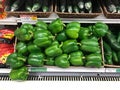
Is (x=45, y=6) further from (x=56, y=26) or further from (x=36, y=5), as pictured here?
(x=56, y=26)

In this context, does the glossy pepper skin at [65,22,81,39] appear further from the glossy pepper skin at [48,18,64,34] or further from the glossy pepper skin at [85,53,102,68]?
the glossy pepper skin at [85,53,102,68]

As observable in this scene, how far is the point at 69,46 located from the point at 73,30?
0.15m

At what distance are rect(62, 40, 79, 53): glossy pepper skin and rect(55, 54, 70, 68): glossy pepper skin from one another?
0.18 feet

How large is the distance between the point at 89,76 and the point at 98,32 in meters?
0.43

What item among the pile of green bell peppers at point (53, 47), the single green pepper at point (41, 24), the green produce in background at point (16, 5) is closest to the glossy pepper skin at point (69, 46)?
the pile of green bell peppers at point (53, 47)

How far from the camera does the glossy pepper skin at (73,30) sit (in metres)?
2.03

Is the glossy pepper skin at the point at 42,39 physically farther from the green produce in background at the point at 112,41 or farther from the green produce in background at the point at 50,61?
the green produce in background at the point at 112,41

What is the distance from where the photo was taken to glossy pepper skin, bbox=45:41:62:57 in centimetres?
201

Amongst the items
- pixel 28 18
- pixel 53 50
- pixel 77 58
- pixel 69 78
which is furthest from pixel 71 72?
pixel 28 18

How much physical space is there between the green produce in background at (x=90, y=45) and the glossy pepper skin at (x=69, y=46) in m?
0.06

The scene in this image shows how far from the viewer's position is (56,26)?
79.4 inches

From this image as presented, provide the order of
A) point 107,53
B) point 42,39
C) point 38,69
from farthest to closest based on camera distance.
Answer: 1. point 107,53
2. point 38,69
3. point 42,39

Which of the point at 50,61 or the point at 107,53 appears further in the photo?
the point at 107,53
